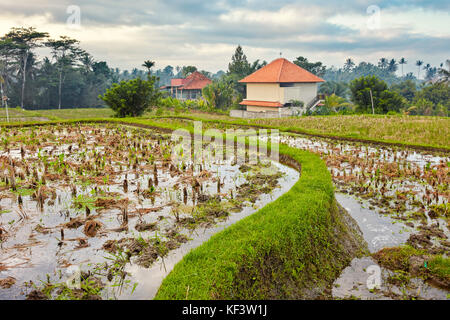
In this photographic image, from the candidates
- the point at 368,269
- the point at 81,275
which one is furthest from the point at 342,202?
the point at 81,275

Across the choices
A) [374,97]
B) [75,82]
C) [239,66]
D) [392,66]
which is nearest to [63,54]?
[75,82]

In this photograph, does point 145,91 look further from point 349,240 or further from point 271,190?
point 349,240

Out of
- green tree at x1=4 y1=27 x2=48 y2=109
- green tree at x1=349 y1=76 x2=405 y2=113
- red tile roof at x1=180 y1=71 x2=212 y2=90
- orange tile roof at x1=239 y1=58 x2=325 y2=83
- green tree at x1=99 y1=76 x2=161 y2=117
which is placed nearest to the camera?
green tree at x1=99 y1=76 x2=161 y2=117

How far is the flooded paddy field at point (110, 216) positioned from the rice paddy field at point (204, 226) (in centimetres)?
2

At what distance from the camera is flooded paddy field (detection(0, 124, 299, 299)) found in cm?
271

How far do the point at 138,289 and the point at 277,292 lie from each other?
3.62 ft

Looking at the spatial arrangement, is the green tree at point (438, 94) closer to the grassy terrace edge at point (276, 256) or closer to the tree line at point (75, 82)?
the tree line at point (75, 82)

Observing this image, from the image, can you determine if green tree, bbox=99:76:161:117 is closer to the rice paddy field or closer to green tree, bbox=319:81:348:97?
the rice paddy field

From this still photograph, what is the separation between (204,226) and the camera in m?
3.76

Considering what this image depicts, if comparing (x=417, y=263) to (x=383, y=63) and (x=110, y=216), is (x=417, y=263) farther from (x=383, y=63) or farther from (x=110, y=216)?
(x=383, y=63)

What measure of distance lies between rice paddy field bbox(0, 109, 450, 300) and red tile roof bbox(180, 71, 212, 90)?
3343cm

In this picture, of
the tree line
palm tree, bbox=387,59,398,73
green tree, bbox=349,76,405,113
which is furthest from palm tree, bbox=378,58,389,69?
green tree, bbox=349,76,405,113

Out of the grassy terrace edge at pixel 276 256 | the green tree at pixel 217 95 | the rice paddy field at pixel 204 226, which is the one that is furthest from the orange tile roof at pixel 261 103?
the grassy terrace edge at pixel 276 256

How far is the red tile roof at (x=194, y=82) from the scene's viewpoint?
39441mm
